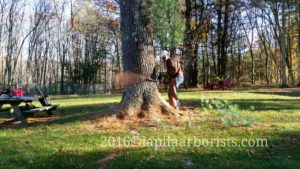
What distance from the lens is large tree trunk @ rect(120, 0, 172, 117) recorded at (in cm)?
902

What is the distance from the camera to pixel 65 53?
46844 millimetres

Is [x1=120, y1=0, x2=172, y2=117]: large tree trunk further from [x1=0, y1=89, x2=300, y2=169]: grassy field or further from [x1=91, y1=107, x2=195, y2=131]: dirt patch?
[x1=0, y1=89, x2=300, y2=169]: grassy field

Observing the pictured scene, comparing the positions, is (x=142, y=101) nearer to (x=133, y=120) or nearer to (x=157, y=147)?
(x=133, y=120)

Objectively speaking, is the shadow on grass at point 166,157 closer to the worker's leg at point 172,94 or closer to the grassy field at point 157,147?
the grassy field at point 157,147

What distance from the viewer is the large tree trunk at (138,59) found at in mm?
9016

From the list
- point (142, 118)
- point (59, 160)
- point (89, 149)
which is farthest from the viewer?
point (142, 118)

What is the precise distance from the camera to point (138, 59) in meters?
9.17

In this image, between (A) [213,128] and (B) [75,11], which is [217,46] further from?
(A) [213,128]

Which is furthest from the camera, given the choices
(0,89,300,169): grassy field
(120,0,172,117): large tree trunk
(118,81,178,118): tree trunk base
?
(120,0,172,117): large tree trunk

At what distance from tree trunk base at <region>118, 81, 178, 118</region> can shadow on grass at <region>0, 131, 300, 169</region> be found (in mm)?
2479

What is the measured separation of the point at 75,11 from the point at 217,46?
58.4ft

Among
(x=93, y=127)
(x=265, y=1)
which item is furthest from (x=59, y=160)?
(x=265, y=1)

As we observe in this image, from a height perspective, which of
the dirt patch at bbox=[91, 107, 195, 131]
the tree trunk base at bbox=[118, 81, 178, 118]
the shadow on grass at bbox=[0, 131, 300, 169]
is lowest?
the shadow on grass at bbox=[0, 131, 300, 169]

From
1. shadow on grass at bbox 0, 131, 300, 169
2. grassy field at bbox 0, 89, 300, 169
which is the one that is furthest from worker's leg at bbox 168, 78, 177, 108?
shadow on grass at bbox 0, 131, 300, 169
